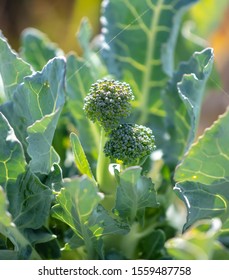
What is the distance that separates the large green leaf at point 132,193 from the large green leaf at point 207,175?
3cm

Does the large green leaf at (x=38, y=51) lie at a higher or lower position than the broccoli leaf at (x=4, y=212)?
higher

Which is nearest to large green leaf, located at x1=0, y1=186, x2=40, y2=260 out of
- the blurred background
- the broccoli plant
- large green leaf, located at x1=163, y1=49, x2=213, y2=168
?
the broccoli plant

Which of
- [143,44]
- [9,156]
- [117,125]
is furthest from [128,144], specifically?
[143,44]

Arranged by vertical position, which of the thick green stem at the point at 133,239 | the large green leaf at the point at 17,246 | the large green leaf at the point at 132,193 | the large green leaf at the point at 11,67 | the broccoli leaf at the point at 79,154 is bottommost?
the thick green stem at the point at 133,239

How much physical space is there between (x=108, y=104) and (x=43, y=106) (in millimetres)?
82

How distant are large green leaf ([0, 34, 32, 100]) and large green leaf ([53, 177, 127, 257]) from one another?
18cm

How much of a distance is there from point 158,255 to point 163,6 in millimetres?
373

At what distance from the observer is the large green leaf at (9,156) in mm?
605

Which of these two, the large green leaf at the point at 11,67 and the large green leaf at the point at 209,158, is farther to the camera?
the large green leaf at the point at 11,67

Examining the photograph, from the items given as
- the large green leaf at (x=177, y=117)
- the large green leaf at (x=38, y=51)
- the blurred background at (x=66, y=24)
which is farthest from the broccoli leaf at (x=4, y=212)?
the blurred background at (x=66, y=24)

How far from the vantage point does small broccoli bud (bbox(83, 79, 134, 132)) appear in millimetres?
606

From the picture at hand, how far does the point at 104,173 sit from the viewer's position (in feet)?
2.12

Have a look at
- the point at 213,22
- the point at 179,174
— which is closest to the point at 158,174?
the point at 179,174

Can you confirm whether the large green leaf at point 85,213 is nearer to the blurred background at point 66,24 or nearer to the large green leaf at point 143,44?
the large green leaf at point 143,44
